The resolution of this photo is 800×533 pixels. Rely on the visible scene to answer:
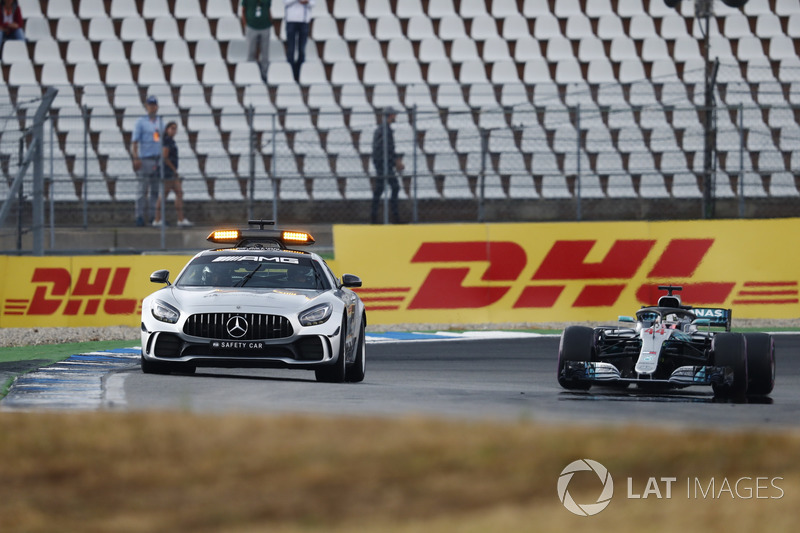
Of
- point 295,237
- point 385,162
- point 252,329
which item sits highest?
point 385,162

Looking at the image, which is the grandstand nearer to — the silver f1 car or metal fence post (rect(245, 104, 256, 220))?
metal fence post (rect(245, 104, 256, 220))

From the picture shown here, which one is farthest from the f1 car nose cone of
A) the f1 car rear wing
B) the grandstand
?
the grandstand

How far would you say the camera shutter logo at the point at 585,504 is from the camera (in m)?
5.81

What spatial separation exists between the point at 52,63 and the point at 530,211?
9035 mm

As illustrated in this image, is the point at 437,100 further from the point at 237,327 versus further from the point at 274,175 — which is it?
the point at 237,327

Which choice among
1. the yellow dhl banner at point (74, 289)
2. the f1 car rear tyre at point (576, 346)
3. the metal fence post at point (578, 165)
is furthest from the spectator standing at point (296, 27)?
the f1 car rear tyre at point (576, 346)

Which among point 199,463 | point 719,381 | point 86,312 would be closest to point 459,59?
point 86,312

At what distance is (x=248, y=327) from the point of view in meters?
11.5

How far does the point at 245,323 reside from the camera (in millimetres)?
11539

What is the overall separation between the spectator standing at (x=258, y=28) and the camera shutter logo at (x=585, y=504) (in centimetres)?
2018

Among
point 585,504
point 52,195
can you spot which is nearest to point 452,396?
point 585,504

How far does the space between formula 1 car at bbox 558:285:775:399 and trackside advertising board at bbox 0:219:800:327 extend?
24.7 feet

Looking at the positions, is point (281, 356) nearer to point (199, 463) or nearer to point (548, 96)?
point (199, 463)

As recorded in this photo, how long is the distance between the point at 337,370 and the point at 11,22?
1636 centimetres
